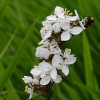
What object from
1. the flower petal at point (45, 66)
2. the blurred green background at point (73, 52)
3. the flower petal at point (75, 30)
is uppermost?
the blurred green background at point (73, 52)

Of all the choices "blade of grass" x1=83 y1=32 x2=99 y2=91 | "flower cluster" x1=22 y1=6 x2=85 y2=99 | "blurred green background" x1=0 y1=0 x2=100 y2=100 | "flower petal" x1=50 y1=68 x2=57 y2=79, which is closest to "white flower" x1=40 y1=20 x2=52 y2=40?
"flower cluster" x1=22 y1=6 x2=85 y2=99

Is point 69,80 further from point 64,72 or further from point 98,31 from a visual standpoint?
point 64,72

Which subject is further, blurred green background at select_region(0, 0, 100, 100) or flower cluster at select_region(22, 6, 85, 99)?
blurred green background at select_region(0, 0, 100, 100)

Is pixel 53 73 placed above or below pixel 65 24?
below

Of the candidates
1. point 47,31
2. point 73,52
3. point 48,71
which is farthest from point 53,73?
point 73,52

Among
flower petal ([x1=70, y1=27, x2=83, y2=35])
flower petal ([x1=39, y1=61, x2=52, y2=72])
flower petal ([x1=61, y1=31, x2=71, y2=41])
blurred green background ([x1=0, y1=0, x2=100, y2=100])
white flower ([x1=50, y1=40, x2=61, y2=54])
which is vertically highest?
blurred green background ([x1=0, y1=0, x2=100, y2=100])

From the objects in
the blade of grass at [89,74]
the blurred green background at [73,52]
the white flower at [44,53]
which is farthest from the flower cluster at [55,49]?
the blade of grass at [89,74]

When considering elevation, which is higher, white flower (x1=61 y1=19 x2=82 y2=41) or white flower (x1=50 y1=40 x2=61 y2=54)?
white flower (x1=61 y1=19 x2=82 y2=41)

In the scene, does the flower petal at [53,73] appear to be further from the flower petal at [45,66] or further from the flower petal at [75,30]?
the flower petal at [75,30]

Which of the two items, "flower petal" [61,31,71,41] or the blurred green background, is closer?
"flower petal" [61,31,71,41]

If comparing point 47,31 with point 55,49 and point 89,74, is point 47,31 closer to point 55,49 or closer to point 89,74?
point 55,49

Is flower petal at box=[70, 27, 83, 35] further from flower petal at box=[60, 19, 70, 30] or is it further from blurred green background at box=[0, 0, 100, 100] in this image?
blurred green background at box=[0, 0, 100, 100]

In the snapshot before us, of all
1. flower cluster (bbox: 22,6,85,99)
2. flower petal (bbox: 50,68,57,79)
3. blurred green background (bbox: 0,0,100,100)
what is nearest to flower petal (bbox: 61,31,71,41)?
flower cluster (bbox: 22,6,85,99)

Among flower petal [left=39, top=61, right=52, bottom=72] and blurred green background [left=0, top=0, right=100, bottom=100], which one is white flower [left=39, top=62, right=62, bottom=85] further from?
blurred green background [left=0, top=0, right=100, bottom=100]
